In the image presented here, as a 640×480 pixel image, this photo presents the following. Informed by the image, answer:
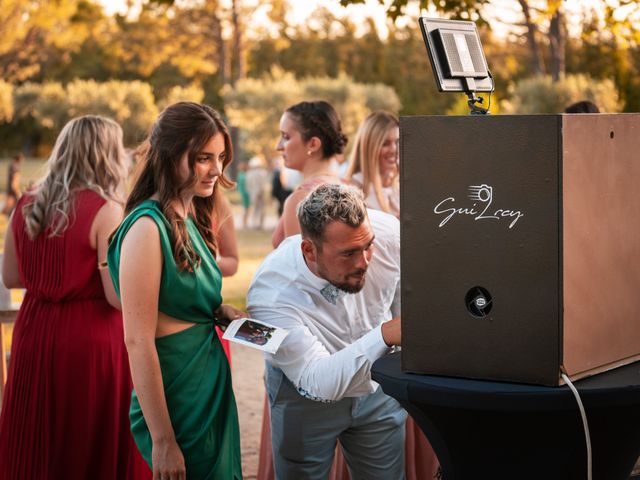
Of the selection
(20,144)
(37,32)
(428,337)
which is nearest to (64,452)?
(428,337)

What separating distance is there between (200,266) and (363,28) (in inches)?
2325

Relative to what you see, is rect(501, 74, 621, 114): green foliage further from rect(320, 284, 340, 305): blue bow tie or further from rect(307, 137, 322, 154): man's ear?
rect(320, 284, 340, 305): blue bow tie

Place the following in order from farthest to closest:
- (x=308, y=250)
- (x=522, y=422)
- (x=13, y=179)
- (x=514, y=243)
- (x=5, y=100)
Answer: (x=5, y=100) < (x=13, y=179) < (x=308, y=250) < (x=522, y=422) < (x=514, y=243)

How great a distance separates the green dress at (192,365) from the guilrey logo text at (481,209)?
99 cm

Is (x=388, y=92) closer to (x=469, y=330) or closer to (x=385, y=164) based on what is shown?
(x=385, y=164)

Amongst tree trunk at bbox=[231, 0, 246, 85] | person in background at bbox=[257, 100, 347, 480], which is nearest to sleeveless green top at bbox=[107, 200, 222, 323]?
person in background at bbox=[257, 100, 347, 480]

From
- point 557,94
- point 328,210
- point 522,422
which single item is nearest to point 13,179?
point 557,94

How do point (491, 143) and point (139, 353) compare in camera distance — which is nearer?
point (491, 143)

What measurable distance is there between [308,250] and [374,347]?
40cm

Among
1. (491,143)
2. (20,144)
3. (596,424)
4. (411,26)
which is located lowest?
(596,424)

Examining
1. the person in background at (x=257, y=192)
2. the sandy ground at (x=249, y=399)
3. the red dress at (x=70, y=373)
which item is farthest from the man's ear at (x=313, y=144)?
the person in background at (x=257, y=192)

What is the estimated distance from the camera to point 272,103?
3988 centimetres

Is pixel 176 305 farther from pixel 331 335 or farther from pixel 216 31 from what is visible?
pixel 216 31

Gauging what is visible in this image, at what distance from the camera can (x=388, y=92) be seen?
43844 mm
